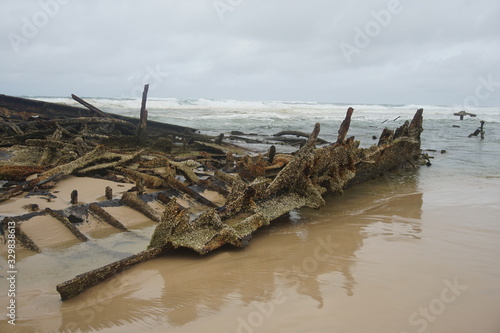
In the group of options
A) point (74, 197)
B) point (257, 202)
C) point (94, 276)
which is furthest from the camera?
point (74, 197)

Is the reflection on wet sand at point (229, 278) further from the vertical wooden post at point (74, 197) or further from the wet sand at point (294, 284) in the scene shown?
the vertical wooden post at point (74, 197)

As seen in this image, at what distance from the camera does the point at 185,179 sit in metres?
6.86

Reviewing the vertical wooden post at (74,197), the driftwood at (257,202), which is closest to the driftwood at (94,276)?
the driftwood at (257,202)

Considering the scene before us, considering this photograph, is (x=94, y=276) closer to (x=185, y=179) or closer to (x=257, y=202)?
(x=257, y=202)

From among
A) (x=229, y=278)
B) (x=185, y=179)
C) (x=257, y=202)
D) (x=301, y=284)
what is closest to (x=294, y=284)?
(x=301, y=284)

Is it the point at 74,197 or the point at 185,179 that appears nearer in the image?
the point at 74,197

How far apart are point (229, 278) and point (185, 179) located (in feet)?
12.6

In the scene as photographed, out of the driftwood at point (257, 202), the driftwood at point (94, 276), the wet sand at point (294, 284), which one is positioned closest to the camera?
the wet sand at point (294, 284)

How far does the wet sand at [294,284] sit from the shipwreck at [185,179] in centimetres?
21

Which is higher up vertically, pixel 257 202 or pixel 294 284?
pixel 257 202

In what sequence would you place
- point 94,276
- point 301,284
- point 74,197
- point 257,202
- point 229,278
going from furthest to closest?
point 74,197, point 257,202, point 229,278, point 301,284, point 94,276

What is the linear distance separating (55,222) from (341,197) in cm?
480

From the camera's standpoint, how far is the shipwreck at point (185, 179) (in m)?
3.60

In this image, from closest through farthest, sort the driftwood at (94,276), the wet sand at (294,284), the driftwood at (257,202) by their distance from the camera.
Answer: the wet sand at (294,284)
the driftwood at (94,276)
the driftwood at (257,202)
